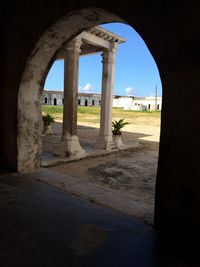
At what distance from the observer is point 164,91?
229cm

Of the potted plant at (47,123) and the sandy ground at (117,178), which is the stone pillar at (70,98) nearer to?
the sandy ground at (117,178)

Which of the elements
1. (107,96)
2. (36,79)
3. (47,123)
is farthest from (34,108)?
(47,123)

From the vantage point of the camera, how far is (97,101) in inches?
2317

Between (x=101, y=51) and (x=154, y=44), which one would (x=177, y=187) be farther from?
(x=101, y=51)

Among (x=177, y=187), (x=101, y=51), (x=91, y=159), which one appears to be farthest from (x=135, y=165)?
→ (x=177, y=187)

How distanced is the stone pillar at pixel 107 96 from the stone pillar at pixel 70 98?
6.08 feet

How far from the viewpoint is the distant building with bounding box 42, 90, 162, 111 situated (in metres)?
50.2

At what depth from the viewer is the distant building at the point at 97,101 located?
50.2 m

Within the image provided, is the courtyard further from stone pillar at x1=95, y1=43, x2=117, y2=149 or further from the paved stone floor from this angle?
stone pillar at x1=95, y1=43, x2=117, y2=149

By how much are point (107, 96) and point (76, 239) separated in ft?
28.1

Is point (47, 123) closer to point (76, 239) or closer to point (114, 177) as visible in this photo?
point (114, 177)

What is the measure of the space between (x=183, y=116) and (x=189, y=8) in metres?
0.88

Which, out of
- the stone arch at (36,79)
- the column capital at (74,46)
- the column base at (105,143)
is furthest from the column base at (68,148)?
the stone arch at (36,79)

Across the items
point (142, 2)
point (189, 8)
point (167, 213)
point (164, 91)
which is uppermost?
point (142, 2)
